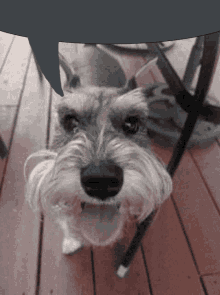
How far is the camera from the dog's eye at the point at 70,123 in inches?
40.3

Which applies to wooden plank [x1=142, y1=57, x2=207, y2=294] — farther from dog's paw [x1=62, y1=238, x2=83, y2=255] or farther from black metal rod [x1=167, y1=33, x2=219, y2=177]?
black metal rod [x1=167, y1=33, x2=219, y2=177]

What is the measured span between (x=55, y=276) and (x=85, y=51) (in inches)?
72.5

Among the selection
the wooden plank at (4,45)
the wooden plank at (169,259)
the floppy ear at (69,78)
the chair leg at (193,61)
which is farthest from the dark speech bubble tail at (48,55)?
the wooden plank at (4,45)

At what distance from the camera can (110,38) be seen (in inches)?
20.4

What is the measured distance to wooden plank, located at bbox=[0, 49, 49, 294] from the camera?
1155 mm

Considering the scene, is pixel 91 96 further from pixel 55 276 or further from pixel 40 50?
pixel 55 276

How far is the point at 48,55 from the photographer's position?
2.06ft

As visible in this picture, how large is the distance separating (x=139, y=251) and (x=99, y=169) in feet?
2.31

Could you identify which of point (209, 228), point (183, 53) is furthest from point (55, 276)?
point (183, 53)

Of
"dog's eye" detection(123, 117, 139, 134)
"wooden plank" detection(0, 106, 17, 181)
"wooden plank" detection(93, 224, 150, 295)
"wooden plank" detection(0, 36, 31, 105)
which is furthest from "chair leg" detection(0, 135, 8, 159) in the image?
"dog's eye" detection(123, 117, 139, 134)

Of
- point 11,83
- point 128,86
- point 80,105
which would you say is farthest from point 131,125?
point 11,83

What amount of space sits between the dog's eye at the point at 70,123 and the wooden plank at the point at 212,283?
994mm

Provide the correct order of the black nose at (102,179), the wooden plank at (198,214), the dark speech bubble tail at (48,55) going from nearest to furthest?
the dark speech bubble tail at (48,55), the black nose at (102,179), the wooden plank at (198,214)

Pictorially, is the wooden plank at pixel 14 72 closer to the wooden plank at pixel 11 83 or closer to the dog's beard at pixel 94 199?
the wooden plank at pixel 11 83
